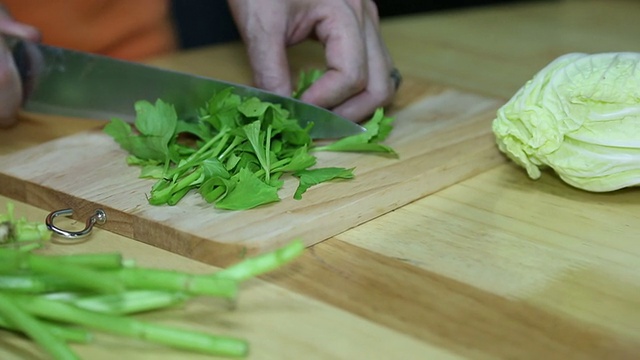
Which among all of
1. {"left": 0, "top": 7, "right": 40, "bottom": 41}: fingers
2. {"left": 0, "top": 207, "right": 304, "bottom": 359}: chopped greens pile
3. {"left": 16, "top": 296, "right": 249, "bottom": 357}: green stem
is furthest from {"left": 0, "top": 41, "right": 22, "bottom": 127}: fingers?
{"left": 16, "top": 296, "right": 249, "bottom": 357}: green stem

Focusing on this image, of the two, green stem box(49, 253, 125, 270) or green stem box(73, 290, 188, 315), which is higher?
green stem box(49, 253, 125, 270)

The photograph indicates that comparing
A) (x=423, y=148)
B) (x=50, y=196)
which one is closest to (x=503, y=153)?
(x=423, y=148)

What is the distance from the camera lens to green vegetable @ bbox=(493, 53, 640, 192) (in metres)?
1.61

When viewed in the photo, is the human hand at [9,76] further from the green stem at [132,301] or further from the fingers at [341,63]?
the green stem at [132,301]

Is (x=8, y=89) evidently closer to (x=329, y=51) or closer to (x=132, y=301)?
(x=329, y=51)

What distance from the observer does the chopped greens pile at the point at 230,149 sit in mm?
1540

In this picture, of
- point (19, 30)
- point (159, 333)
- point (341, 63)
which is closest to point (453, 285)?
point (159, 333)

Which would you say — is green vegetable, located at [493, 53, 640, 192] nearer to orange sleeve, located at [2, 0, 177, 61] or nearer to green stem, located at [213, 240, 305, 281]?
green stem, located at [213, 240, 305, 281]

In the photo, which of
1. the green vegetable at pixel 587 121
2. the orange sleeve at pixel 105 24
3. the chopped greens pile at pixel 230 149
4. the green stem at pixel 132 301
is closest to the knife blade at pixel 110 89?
the chopped greens pile at pixel 230 149

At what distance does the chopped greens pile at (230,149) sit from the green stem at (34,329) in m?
0.40

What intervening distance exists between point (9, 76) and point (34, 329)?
868mm

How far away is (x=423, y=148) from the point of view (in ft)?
5.92

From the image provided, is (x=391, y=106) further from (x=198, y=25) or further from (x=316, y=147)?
(x=198, y=25)

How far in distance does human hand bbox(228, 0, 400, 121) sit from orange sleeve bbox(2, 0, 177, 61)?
61 cm
